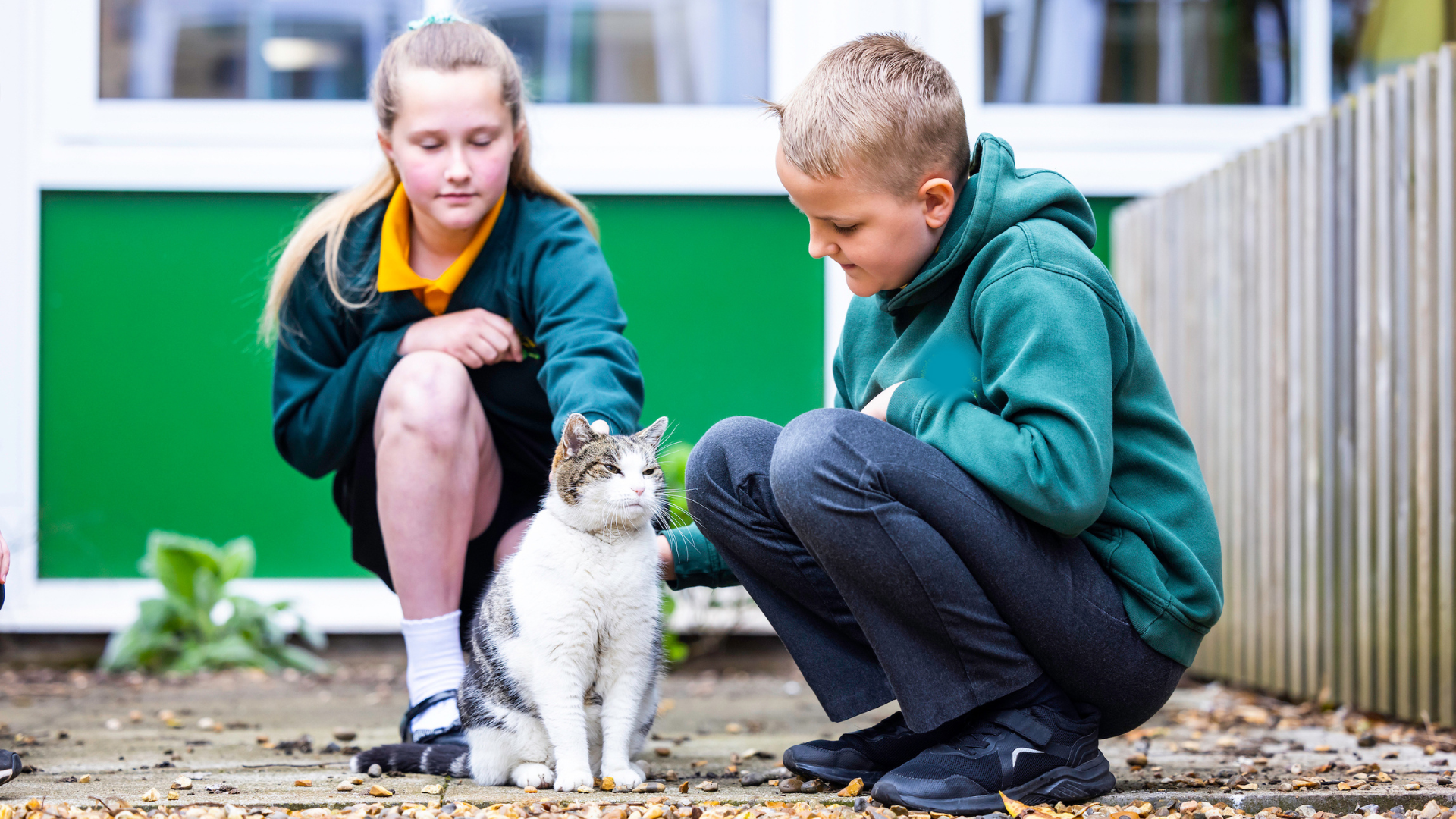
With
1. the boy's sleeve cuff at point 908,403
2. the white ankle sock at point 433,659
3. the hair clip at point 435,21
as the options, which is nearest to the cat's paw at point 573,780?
the white ankle sock at point 433,659

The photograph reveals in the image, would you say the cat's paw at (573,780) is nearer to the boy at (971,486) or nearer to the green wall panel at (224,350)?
the boy at (971,486)

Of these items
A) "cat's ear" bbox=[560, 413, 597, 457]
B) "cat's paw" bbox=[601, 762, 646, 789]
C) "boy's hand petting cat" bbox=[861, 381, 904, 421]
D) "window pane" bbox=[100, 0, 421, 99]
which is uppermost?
"window pane" bbox=[100, 0, 421, 99]

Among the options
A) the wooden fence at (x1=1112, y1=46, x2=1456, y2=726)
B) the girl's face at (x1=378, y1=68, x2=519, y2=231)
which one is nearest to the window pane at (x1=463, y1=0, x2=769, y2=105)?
the wooden fence at (x1=1112, y1=46, x2=1456, y2=726)

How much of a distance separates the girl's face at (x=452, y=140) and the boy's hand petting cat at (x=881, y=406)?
1028mm

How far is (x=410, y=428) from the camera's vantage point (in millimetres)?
2451

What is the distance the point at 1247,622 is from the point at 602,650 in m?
2.56

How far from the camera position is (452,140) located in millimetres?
2465

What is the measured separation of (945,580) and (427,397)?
1204 millimetres

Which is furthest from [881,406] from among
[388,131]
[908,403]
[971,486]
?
[388,131]

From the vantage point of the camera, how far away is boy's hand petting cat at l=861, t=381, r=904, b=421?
197 cm

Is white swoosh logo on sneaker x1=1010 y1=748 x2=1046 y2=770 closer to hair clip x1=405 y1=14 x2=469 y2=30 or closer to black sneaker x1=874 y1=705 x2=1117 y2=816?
black sneaker x1=874 y1=705 x2=1117 y2=816

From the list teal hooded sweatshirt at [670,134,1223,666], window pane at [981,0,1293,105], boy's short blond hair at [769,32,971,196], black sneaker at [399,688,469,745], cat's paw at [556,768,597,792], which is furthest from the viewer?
window pane at [981,0,1293,105]

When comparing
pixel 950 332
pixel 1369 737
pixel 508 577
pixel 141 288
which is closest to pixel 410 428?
pixel 508 577

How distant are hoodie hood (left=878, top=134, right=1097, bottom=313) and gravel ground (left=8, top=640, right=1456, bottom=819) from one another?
88cm
